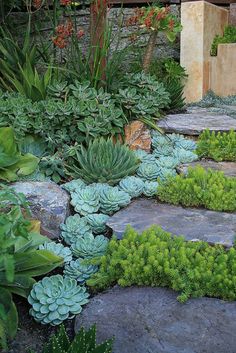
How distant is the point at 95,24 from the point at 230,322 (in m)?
2.73

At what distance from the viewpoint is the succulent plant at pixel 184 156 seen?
3.54 metres

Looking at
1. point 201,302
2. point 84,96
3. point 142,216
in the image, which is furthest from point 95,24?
point 201,302

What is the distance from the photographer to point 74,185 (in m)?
3.01

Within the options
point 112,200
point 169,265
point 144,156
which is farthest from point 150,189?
point 169,265

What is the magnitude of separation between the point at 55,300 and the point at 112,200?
0.80 metres

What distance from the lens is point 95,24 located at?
3.94 m

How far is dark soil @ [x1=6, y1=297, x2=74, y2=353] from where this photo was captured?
2090 mm

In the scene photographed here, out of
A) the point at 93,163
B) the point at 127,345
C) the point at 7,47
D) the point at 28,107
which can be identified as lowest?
the point at 127,345

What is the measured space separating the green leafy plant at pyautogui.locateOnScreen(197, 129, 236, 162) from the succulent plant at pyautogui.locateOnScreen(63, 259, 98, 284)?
152cm

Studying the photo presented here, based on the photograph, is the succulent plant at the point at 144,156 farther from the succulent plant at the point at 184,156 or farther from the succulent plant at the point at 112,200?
the succulent plant at the point at 112,200

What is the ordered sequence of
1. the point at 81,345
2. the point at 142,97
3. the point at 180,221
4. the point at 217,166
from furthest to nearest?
the point at 142,97, the point at 217,166, the point at 180,221, the point at 81,345

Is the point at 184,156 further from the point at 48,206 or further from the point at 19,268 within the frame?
the point at 19,268

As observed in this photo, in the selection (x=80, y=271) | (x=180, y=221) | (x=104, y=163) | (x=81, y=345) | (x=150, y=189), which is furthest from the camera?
(x=104, y=163)

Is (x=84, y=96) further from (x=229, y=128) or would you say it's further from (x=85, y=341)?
(x=85, y=341)
